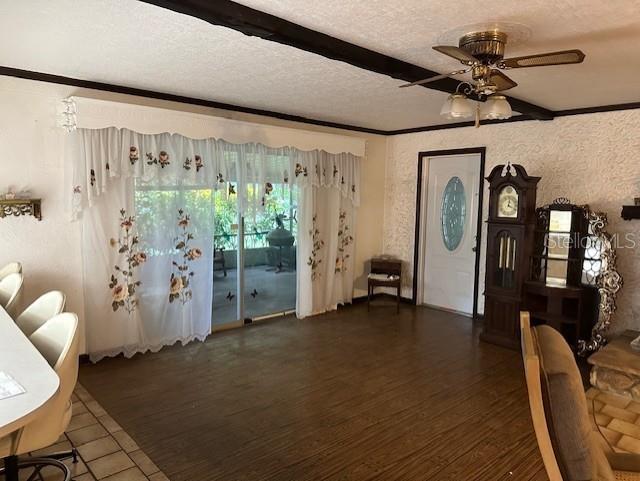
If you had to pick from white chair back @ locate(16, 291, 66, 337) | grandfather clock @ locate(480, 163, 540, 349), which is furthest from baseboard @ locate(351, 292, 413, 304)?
white chair back @ locate(16, 291, 66, 337)

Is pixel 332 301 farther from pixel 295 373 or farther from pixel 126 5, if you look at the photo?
pixel 126 5

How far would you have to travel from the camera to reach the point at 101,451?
2.58 m

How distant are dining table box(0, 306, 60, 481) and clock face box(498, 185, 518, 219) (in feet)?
13.2

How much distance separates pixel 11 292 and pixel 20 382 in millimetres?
1461

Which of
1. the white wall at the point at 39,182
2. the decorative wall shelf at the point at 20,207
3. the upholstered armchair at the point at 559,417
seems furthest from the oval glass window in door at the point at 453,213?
the decorative wall shelf at the point at 20,207

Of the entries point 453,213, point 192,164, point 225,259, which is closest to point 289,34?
point 192,164

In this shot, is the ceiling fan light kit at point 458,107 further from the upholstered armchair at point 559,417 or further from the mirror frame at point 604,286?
the mirror frame at point 604,286

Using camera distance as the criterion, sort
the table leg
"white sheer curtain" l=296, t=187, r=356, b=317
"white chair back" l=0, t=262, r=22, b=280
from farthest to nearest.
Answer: "white sheer curtain" l=296, t=187, r=356, b=317 < "white chair back" l=0, t=262, r=22, b=280 < the table leg

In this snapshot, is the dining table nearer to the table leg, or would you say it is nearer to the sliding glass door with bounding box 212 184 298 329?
the table leg

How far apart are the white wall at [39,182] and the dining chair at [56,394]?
5.18ft

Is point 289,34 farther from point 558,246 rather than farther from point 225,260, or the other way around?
point 558,246

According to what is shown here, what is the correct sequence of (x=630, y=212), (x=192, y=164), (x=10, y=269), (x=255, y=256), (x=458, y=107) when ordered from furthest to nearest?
(x=255, y=256), (x=192, y=164), (x=630, y=212), (x=10, y=269), (x=458, y=107)

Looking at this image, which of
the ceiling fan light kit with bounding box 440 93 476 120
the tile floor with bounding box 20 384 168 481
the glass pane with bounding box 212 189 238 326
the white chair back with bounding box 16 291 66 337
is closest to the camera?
the tile floor with bounding box 20 384 168 481

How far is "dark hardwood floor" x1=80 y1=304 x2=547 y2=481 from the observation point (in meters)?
2.49
